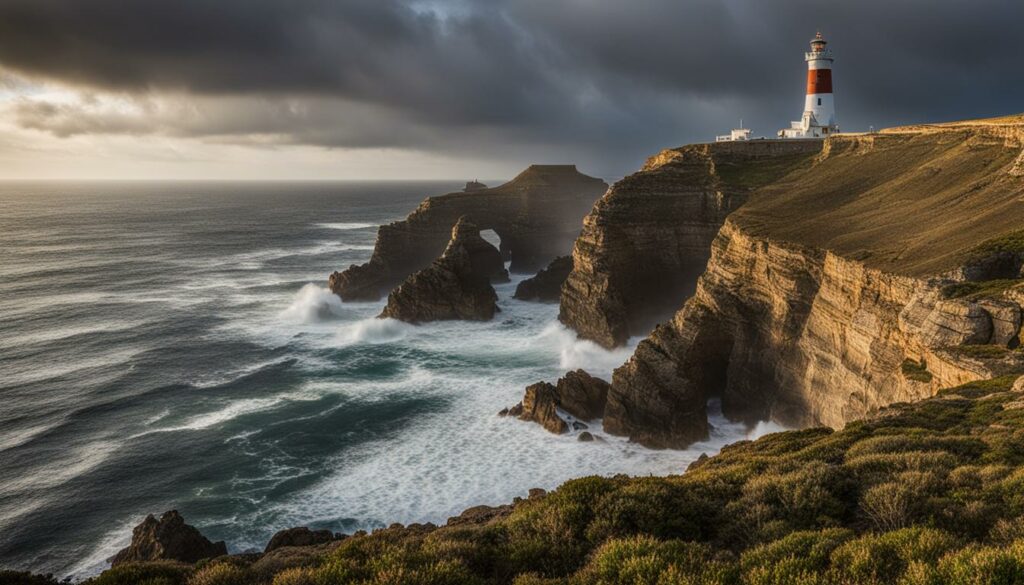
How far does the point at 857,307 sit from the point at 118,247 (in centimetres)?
11760

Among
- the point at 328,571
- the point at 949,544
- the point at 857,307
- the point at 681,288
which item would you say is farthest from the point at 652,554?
the point at 681,288

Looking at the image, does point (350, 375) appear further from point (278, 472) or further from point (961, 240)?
point (961, 240)

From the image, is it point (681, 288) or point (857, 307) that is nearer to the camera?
point (857, 307)

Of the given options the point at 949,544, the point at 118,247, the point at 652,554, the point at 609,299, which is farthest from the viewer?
the point at 118,247

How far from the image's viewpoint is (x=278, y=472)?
106 ft

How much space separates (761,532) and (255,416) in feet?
119

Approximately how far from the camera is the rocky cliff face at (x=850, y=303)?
22.8m

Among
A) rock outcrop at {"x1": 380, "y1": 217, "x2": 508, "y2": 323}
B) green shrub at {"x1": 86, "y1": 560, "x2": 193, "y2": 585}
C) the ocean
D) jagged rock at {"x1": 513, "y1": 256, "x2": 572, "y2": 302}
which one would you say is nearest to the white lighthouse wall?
jagged rock at {"x1": 513, "y1": 256, "x2": 572, "y2": 302}

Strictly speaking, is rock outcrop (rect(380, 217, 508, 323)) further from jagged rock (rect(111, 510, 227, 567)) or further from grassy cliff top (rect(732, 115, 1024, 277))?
jagged rock (rect(111, 510, 227, 567))

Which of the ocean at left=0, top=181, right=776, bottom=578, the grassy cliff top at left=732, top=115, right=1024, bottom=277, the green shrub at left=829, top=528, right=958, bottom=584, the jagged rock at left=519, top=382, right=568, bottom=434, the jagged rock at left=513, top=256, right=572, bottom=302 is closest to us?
the green shrub at left=829, top=528, right=958, bottom=584

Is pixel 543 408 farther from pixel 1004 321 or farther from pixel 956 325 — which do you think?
pixel 1004 321

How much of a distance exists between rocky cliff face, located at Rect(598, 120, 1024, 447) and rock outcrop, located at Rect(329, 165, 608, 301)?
4375 cm

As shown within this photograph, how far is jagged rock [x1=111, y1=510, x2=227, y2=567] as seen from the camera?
76.2 ft

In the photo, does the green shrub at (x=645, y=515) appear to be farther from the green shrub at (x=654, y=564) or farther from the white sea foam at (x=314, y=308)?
the white sea foam at (x=314, y=308)
